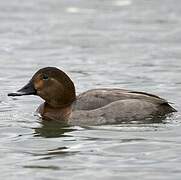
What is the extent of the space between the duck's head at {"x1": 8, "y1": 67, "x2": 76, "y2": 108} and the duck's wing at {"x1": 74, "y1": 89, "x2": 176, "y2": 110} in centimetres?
17

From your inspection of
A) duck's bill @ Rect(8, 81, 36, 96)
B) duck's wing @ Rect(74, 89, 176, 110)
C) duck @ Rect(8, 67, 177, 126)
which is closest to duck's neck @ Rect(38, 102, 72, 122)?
duck @ Rect(8, 67, 177, 126)

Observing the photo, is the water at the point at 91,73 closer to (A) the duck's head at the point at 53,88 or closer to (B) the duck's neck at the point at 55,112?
(B) the duck's neck at the point at 55,112

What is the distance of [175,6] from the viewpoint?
67.4 feet

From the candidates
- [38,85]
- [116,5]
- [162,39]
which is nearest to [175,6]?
[116,5]

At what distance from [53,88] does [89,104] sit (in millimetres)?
543

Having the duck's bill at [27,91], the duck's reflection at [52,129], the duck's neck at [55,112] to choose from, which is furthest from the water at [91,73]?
the duck's bill at [27,91]

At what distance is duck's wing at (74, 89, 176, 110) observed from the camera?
1082 centimetres

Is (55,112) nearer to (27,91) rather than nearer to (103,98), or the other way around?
(27,91)

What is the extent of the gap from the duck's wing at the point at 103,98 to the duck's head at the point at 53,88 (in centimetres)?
17

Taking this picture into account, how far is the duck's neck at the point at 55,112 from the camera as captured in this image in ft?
35.8

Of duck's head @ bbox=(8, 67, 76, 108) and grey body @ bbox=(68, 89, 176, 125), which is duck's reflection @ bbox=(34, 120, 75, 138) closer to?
grey body @ bbox=(68, 89, 176, 125)

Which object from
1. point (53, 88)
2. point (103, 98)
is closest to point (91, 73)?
point (53, 88)

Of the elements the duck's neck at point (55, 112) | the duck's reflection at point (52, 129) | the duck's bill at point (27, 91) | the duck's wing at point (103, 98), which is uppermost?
the duck's bill at point (27, 91)

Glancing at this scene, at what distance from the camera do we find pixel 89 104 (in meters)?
10.8
